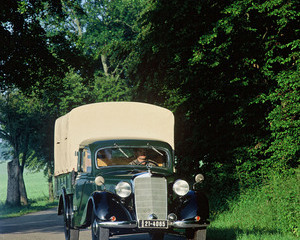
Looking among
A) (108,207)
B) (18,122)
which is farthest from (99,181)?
(18,122)

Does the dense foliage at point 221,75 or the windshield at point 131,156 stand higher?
the dense foliage at point 221,75

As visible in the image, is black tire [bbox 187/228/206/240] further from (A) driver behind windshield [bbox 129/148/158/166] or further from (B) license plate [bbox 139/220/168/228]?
(A) driver behind windshield [bbox 129/148/158/166]

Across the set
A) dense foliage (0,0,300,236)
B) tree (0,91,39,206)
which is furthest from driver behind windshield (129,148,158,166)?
tree (0,91,39,206)

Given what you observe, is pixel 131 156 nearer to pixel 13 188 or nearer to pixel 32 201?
pixel 13 188

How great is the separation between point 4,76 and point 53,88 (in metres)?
3.65

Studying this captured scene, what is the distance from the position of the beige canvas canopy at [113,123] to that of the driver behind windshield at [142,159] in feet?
4.21

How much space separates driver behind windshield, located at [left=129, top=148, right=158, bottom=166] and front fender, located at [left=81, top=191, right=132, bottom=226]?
136 cm

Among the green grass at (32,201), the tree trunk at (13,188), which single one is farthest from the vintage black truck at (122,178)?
the tree trunk at (13,188)

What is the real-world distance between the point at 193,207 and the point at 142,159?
5.93ft

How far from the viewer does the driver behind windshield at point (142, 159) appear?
10945 millimetres

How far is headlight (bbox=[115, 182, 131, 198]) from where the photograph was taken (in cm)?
953

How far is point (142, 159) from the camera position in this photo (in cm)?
1116

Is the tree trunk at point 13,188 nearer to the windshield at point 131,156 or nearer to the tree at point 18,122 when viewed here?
the tree at point 18,122

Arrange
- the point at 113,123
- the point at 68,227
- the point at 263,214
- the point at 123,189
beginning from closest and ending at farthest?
the point at 123,189 < the point at 68,227 < the point at 113,123 < the point at 263,214
